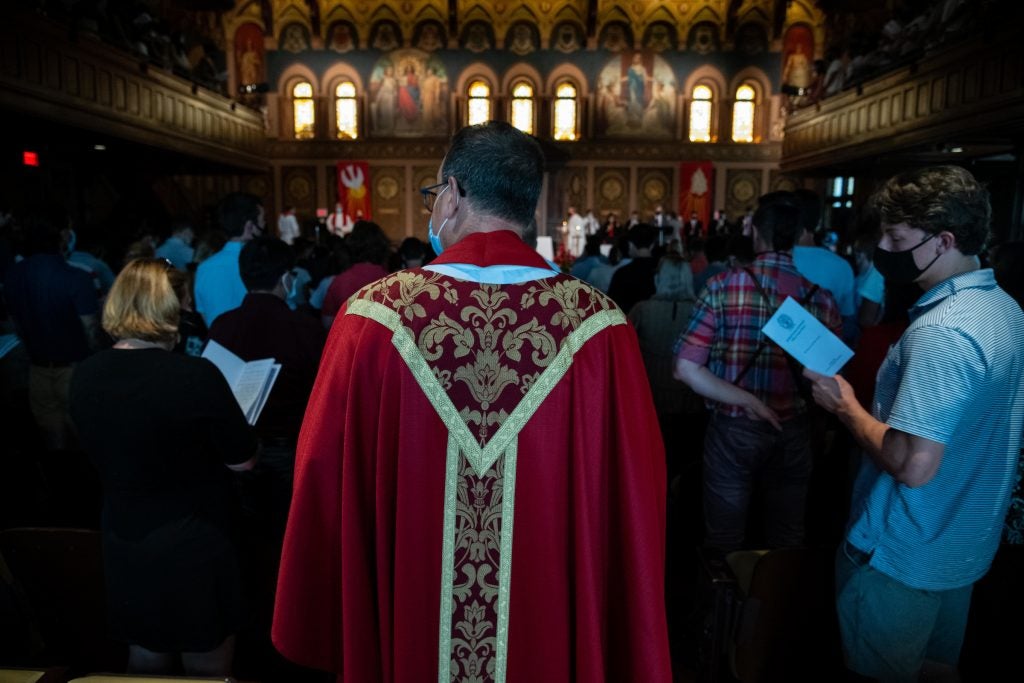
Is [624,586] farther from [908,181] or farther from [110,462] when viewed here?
[110,462]

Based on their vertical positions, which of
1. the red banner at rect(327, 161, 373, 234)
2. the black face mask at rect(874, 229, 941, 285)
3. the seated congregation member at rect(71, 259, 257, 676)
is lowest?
the seated congregation member at rect(71, 259, 257, 676)

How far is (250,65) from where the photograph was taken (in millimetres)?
21219

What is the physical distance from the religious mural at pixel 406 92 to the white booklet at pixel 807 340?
2167 centimetres

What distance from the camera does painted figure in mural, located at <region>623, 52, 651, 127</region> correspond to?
2212 centimetres

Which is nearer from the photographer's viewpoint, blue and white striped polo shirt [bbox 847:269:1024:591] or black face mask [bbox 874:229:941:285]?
blue and white striped polo shirt [bbox 847:269:1024:591]

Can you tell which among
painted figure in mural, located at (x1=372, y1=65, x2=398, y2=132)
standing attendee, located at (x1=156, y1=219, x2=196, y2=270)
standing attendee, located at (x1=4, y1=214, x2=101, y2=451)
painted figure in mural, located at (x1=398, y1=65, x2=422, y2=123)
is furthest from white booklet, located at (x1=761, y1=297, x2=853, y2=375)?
painted figure in mural, located at (x1=372, y1=65, x2=398, y2=132)

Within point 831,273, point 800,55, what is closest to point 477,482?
point 831,273

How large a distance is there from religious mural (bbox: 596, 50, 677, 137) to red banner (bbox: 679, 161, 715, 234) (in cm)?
147

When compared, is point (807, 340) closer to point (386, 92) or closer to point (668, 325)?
point (668, 325)

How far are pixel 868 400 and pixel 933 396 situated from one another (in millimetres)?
1110

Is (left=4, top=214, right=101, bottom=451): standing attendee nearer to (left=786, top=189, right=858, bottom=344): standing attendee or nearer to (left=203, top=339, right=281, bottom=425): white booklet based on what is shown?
(left=203, top=339, right=281, bottom=425): white booklet

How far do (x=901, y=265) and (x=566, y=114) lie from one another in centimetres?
2189

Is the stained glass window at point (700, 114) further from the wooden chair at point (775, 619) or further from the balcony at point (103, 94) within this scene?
the wooden chair at point (775, 619)

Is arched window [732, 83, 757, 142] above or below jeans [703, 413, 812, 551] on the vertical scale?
above
